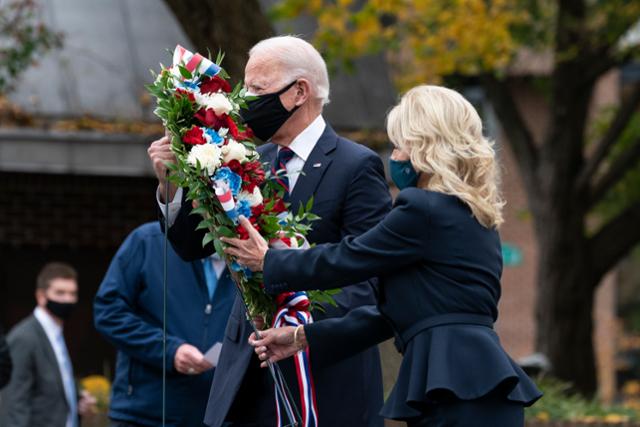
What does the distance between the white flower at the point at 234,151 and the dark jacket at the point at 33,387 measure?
15.2 ft

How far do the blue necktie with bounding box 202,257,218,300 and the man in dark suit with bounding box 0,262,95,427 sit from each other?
2.55 metres

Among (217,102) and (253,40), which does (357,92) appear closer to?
(253,40)

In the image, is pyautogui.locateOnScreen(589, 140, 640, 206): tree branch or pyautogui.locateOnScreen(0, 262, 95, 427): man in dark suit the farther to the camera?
pyautogui.locateOnScreen(589, 140, 640, 206): tree branch

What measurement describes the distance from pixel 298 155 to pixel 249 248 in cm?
62

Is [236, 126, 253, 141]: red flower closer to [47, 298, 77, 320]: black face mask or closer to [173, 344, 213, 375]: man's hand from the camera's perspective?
[173, 344, 213, 375]: man's hand

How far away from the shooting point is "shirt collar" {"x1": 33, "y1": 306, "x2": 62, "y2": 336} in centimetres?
993

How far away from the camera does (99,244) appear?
14.7 m

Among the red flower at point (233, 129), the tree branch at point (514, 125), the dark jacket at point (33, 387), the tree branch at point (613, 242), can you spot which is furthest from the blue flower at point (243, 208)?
the tree branch at point (514, 125)

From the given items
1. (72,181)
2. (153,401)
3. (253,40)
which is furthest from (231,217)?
(72,181)

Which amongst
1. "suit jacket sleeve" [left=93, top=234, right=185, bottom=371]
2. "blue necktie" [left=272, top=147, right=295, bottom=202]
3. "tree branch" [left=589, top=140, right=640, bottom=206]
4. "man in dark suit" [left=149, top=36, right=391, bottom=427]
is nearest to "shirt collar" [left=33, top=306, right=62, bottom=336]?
"suit jacket sleeve" [left=93, top=234, right=185, bottom=371]

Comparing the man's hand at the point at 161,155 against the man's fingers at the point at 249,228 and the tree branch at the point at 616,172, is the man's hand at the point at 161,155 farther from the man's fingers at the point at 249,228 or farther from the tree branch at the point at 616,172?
the tree branch at the point at 616,172

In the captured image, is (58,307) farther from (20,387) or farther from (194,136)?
(194,136)

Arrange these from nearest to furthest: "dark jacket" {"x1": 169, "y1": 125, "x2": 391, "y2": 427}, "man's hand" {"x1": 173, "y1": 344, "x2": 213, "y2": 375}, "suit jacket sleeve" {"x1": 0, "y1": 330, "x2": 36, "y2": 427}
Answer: "dark jacket" {"x1": 169, "y1": 125, "x2": 391, "y2": 427} < "man's hand" {"x1": 173, "y1": 344, "x2": 213, "y2": 375} < "suit jacket sleeve" {"x1": 0, "y1": 330, "x2": 36, "y2": 427}

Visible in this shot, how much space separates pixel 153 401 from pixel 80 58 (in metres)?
8.02
